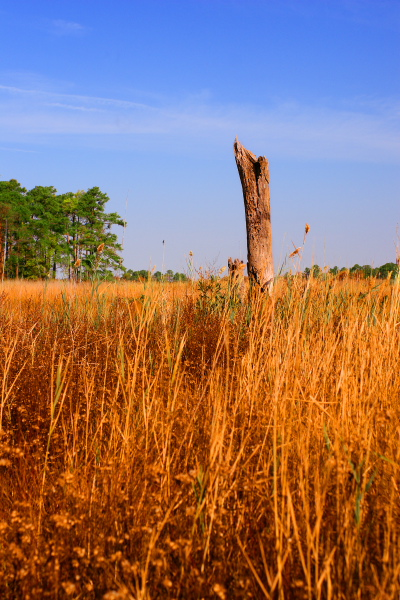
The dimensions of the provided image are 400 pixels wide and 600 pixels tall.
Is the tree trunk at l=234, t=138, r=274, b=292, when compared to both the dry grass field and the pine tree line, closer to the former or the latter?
the dry grass field

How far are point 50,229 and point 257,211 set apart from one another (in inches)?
1753

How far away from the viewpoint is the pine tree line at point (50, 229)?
137 ft

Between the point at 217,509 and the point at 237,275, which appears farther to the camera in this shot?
the point at 237,275

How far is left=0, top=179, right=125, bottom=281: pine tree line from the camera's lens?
137 ft

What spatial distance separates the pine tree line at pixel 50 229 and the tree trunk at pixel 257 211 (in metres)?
35.5

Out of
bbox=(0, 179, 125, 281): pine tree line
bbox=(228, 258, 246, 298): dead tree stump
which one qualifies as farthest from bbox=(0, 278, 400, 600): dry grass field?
bbox=(0, 179, 125, 281): pine tree line

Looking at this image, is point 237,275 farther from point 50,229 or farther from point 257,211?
point 50,229

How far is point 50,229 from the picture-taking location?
4731cm

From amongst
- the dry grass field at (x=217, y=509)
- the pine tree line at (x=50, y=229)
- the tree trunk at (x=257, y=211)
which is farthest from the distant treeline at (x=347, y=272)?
the pine tree line at (x=50, y=229)

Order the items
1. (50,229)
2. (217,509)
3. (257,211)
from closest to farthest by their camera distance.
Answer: (217,509) < (257,211) < (50,229)

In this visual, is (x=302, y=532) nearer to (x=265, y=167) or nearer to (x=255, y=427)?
(x=255, y=427)

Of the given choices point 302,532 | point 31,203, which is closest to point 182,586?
point 302,532

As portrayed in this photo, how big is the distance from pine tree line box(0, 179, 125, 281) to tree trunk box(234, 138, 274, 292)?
35.5 m

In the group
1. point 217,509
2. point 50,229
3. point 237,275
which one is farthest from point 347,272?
point 50,229
